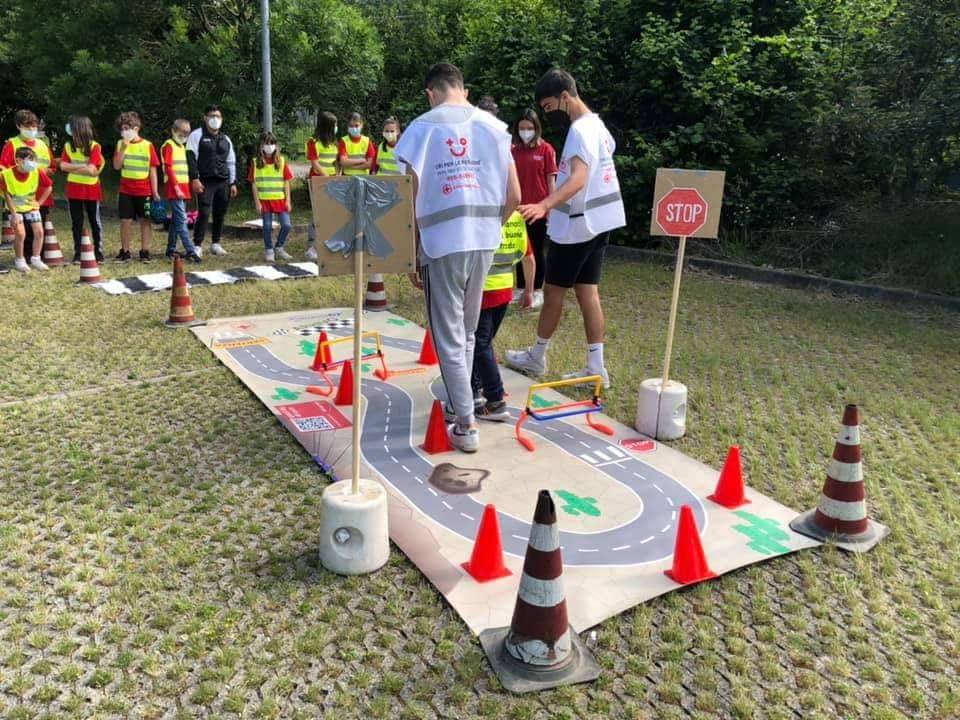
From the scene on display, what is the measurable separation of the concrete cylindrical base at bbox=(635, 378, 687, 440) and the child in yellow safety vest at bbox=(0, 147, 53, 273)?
26.6ft

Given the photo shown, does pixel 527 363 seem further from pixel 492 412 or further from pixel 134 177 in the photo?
pixel 134 177

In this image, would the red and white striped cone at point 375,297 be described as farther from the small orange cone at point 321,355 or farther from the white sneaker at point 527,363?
the white sneaker at point 527,363

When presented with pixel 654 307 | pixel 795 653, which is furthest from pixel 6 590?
pixel 654 307

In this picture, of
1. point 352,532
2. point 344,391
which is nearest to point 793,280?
point 344,391

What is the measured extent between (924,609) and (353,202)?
9.88 ft

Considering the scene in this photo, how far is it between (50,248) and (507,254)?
7.66 m

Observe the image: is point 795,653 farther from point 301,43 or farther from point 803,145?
point 301,43

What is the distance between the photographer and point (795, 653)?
314 cm

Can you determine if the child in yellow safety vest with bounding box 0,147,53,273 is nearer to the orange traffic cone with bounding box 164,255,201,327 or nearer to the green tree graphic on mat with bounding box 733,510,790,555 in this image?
the orange traffic cone with bounding box 164,255,201,327

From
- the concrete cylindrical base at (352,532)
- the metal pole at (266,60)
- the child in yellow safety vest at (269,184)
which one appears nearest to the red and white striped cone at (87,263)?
the child in yellow safety vest at (269,184)

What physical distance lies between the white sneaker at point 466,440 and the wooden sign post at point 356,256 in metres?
1.28

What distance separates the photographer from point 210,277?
9.73m

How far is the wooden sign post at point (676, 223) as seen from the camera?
5.06 m

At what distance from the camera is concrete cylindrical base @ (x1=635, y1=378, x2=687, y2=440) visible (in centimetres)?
518
